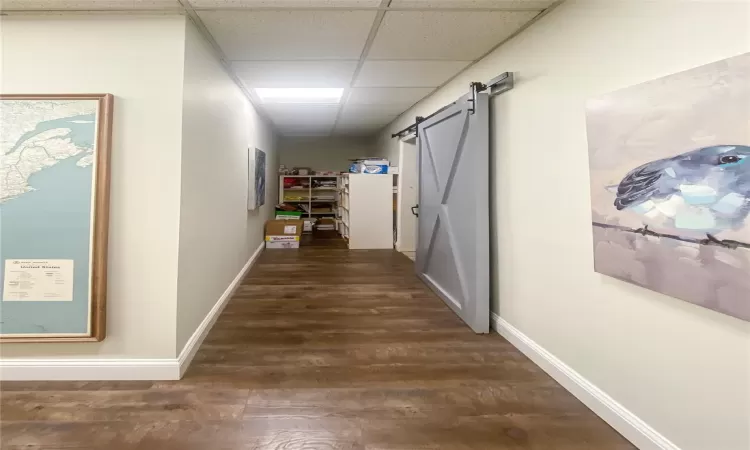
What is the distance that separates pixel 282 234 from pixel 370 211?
155 cm

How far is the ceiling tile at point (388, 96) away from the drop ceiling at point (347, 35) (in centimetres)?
9

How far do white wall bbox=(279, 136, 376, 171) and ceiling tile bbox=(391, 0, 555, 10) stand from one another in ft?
21.0

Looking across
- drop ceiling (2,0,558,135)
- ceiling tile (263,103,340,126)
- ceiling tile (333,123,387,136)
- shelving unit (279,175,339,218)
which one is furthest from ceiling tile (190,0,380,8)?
shelving unit (279,175,339,218)

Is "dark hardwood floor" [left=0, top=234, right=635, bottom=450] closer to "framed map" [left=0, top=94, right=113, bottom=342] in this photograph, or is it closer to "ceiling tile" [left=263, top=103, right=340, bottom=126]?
"framed map" [left=0, top=94, right=113, bottom=342]

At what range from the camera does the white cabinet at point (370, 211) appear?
6125mm

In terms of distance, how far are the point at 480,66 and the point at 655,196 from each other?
2002 millimetres

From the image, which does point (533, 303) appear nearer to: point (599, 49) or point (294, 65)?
point (599, 49)

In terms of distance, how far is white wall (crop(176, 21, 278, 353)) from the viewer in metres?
2.19

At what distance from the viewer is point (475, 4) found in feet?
6.75

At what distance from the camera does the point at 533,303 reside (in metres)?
2.34

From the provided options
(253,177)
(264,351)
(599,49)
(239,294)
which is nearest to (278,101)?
(253,177)

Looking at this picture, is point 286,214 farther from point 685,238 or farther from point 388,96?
point 685,238

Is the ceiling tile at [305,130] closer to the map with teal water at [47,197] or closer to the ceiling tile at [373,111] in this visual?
the ceiling tile at [373,111]

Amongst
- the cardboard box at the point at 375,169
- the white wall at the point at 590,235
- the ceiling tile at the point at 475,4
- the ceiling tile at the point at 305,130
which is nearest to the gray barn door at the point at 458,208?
the white wall at the point at 590,235
